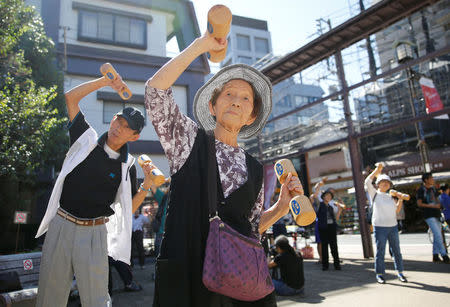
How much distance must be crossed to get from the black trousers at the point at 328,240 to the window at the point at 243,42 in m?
36.9

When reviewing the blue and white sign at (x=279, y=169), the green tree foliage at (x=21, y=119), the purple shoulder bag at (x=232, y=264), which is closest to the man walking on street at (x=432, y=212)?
the blue and white sign at (x=279, y=169)

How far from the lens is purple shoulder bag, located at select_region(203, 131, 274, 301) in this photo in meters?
1.24

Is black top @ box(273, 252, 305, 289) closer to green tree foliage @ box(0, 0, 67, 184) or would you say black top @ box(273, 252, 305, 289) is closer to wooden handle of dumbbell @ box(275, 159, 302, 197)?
wooden handle of dumbbell @ box(275, 159, 302, 197)

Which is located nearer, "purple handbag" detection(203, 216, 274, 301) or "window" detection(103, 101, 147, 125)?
"purple handbag" detection(203, 216, 274, 301)

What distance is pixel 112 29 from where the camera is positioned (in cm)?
1440

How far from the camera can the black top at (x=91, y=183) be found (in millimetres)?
2336

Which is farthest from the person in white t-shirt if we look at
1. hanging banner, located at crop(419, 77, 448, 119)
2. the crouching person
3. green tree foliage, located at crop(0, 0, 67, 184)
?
green tree foliage, located at crop(0, 0, 67, 184)

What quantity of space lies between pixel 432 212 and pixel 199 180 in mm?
7421

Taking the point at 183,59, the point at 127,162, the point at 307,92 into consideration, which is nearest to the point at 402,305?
the point at 127,162

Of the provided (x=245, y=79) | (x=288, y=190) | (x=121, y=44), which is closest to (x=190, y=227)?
(x=288, y=190)

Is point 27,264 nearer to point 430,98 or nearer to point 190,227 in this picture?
point 190,227

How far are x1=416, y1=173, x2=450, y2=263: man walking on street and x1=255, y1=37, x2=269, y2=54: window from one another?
124ft

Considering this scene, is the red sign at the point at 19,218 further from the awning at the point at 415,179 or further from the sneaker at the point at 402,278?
the awning at the point at 415,179

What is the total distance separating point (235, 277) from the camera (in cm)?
124
